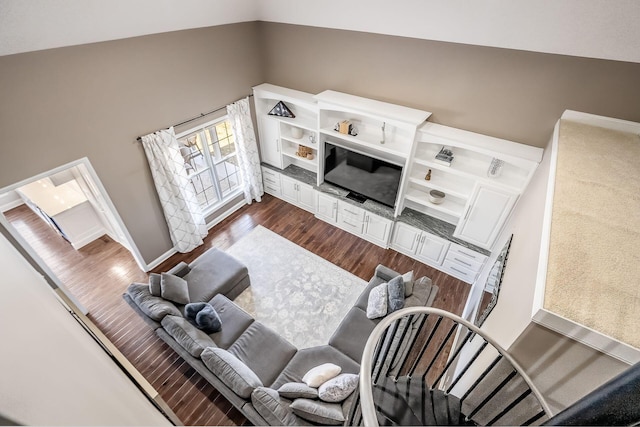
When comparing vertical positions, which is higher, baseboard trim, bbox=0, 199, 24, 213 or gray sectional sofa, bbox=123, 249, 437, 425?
gray sectional sofa, bbox=123, 249, 437, 425

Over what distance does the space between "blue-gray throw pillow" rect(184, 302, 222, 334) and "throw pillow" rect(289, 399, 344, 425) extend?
4.15 feet

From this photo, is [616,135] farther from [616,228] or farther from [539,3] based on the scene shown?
[616,228]

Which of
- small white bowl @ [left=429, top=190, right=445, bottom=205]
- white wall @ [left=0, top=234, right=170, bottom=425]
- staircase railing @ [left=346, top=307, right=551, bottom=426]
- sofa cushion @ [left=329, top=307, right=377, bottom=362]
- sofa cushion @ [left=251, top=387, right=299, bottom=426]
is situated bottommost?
sofa cushion @ [left=329, top=307, right=377, bottom=362]

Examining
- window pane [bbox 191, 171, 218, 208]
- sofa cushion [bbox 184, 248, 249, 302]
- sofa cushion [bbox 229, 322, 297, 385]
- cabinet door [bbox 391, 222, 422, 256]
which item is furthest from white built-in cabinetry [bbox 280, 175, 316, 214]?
sofa cushion [bbox 229, 322, 297, 385]

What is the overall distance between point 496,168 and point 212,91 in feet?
13.7

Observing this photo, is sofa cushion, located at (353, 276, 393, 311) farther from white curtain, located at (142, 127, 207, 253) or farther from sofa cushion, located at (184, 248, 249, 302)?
white curtain, located at (142, 127, 207, 253)

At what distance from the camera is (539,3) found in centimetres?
250

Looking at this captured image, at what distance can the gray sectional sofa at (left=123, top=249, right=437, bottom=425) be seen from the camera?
2.47m

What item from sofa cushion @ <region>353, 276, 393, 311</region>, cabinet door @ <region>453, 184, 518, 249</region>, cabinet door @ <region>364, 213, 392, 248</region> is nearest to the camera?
cabinet door @ <region>453, 184, 518, 249</region>

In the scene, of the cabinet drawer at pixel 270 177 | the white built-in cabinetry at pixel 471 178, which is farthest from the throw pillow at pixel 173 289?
the white built-in cabinetry at pixel 471 178

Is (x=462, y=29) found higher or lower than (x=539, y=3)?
lower

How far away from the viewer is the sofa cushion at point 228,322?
321 centimetres

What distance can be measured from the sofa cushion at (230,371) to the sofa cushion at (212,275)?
1.03 m

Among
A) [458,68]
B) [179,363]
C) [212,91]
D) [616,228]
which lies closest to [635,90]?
[458,68]
